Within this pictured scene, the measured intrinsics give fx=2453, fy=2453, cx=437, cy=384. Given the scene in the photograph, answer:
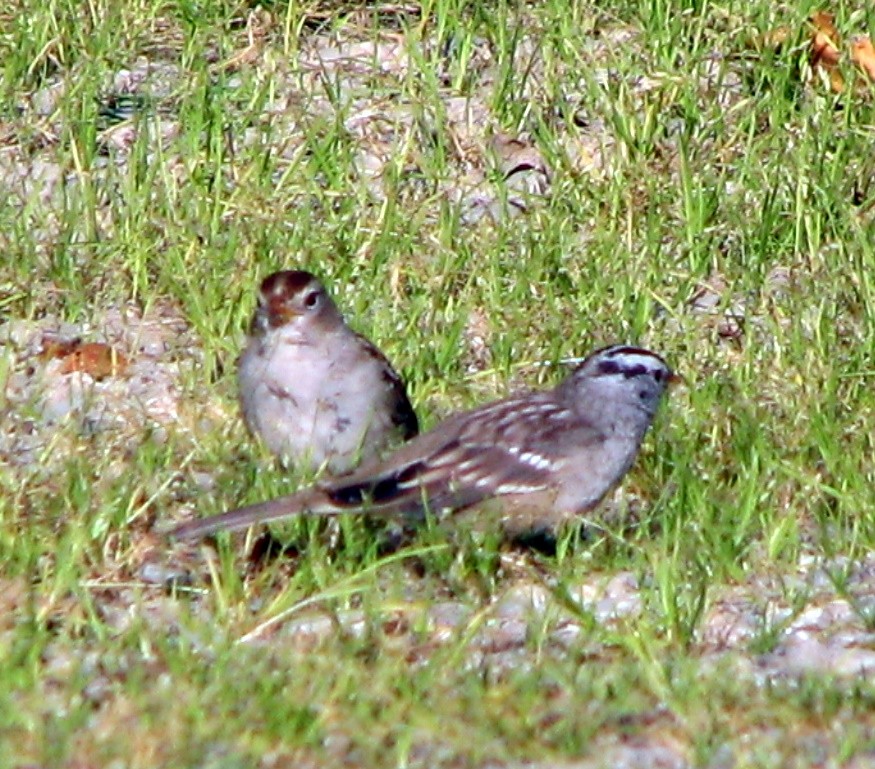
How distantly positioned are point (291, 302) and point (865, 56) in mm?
3446

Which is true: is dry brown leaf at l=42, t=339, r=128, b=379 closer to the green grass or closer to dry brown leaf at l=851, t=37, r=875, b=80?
the green grass

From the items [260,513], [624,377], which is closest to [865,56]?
[624,377]

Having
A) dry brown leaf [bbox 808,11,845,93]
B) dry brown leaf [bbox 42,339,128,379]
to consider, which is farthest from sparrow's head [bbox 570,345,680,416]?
dry brown leaf [bbox 808,11,845,93]

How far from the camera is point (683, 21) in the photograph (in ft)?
35.8

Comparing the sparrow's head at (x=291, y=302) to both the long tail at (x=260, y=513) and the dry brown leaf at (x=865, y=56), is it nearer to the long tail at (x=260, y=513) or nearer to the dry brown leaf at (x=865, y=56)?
the long tail at (x=260, y=513)

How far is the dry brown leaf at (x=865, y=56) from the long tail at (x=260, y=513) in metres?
4.47

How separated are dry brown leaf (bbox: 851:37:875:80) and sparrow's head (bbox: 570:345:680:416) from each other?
298 cm

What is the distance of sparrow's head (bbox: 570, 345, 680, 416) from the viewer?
8.09m

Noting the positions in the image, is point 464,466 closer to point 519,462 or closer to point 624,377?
point 519,462

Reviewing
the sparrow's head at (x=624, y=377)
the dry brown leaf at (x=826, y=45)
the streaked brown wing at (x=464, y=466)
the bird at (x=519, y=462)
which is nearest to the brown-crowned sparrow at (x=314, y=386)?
the bird at (x=519, y=462)

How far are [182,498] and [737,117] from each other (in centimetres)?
383

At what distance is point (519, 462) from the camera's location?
25.4 ft

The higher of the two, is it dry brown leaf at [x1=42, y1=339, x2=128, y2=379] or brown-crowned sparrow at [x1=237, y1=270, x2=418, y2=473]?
brown-crowned sparrow at [x1=237, y1=270, x2=418, y2=473]

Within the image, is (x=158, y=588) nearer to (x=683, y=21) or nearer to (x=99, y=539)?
(x=99, y=539)
